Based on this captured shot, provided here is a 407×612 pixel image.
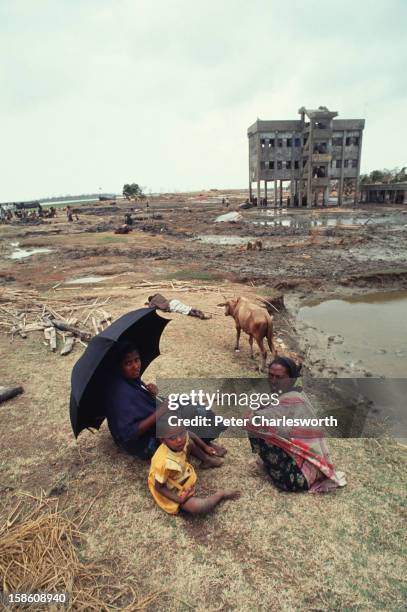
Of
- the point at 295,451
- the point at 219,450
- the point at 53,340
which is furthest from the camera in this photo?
the point at 53,340

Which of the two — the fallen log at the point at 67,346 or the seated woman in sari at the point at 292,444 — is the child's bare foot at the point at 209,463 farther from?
the fallen log at the point at 67,346

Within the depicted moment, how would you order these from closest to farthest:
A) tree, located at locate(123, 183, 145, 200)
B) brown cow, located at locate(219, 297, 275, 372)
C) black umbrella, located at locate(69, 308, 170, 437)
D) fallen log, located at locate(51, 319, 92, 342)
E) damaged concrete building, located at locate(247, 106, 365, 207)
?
black umbrella, located at locate(69, 308, 170, 437) < brown cow, located at locate(219, 297, 275, 372) < fallen log, located at locate(51, 319, 92, 342) < damaged concrete building, located at locate(247, 106, 365, 207) < tree, located at locate(123, 183, 145, 200)

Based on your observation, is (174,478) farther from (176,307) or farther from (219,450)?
(176,307)

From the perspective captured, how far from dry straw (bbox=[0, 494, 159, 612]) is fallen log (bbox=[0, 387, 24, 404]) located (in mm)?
2422

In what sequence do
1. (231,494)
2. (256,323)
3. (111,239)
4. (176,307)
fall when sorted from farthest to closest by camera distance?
1. (111,239)
2. (176,307)
3. (256,323)
4. (231,494)

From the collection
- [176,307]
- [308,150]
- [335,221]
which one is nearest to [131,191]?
[308,150]

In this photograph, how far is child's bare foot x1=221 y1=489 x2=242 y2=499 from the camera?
333 centimetres

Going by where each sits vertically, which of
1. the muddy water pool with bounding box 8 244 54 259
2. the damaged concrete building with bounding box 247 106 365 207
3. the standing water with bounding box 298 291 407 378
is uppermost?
the damaged concrete building with bounding box 247 106 365 207

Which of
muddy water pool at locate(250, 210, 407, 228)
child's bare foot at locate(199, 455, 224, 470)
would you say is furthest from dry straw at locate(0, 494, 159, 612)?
muddy water pool at locate(250, 210, 407, 228)

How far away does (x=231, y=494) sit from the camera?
11.0 feet

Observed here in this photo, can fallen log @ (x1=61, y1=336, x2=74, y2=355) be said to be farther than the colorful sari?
Yes

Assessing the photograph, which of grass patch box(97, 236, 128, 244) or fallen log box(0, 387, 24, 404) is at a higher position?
grass patch box(97, 236, 128, 244)

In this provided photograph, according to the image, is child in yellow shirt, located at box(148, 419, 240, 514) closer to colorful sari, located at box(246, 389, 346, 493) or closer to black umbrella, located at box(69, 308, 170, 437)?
colorful sari, located at box(246, 389, 346, 493)

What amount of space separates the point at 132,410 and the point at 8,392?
116 inches
